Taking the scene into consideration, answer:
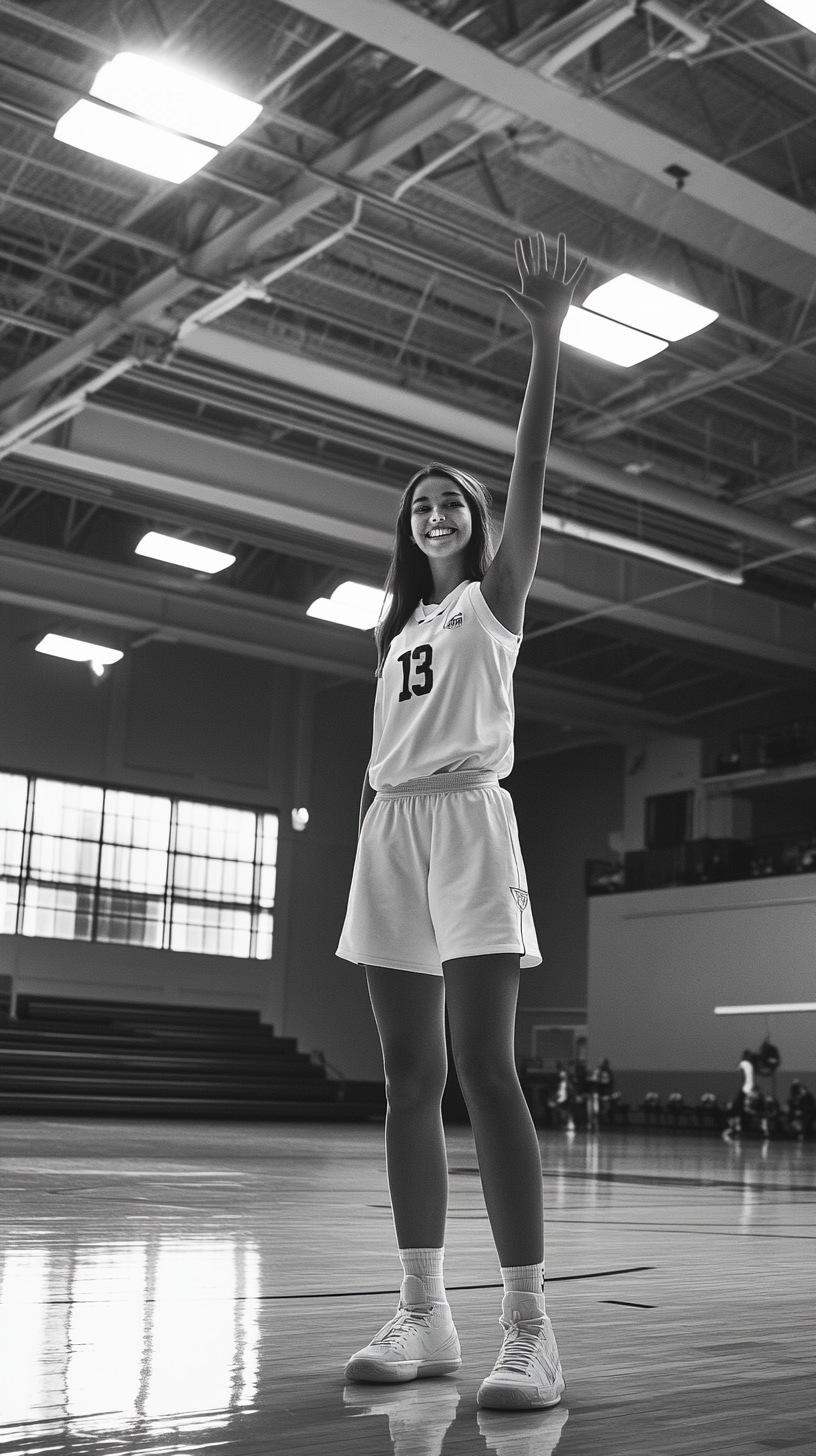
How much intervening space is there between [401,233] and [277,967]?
1431 centimetres

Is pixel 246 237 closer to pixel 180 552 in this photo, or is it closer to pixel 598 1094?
pixel 180 552

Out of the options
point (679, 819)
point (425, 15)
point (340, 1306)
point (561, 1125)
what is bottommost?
point (561, 1125)

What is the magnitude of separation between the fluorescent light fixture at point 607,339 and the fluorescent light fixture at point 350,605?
5.43m

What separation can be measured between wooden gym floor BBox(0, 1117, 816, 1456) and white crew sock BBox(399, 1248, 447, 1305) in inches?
4.4

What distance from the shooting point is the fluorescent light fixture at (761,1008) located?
1741cm

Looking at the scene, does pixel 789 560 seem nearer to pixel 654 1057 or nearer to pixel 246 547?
pixel 246 547

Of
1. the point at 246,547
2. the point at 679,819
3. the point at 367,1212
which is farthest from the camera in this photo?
the point at 679,819

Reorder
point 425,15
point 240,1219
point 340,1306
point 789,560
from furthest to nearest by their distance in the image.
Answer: point 789,560 < point 425,15 < point 240,1219 < point 340,1306

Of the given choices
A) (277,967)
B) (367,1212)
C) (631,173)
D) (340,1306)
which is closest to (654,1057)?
(277,967)

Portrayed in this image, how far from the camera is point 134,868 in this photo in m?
20.8

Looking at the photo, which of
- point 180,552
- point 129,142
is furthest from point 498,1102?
point 180,552

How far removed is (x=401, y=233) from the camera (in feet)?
31.3

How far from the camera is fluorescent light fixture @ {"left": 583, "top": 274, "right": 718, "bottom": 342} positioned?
8.44 m

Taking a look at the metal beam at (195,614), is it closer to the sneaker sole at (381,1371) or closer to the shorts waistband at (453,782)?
the shorts waistband at (453,782)
